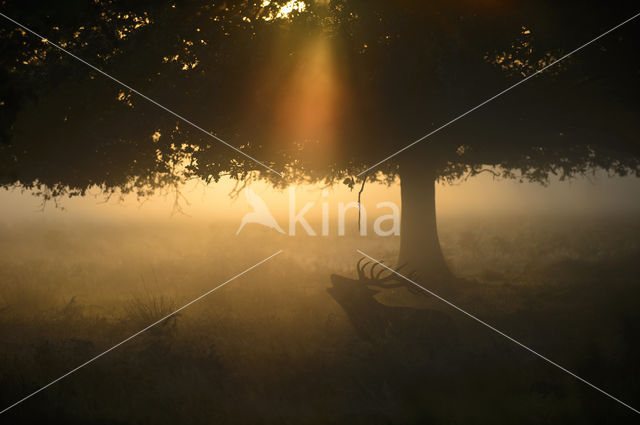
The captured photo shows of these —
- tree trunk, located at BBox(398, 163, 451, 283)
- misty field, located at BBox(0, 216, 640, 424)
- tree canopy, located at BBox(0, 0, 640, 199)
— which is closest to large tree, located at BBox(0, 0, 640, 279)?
tree canopy, located at BBox(0, 0, 640, 199)

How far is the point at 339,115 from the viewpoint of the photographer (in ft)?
42.2

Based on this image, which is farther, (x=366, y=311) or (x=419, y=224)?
(x=419, y=224)

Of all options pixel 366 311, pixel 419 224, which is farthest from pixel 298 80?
pixel 419 224

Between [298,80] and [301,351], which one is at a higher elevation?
[298,80]

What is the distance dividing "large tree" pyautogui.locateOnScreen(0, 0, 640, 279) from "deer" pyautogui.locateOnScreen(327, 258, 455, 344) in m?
4.01

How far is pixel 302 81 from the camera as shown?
12352mm

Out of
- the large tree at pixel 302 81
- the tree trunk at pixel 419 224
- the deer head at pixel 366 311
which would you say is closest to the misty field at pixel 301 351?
the deer head at pixel 366 311

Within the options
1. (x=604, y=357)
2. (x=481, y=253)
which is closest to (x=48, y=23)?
(x=604, y=357)

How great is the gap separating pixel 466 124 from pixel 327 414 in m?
10.3

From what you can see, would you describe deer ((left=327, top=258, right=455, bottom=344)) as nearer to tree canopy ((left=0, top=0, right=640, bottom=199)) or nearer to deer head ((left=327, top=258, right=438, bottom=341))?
deer head ((left=327, top=258, right=438, bottom=341))

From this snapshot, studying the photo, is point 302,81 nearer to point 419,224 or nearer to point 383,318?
point 383,318

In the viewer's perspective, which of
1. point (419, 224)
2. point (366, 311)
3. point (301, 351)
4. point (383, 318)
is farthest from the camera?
point (419, 224)

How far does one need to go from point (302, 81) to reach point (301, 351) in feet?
22.2

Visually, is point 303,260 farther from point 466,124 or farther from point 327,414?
point 327,414
